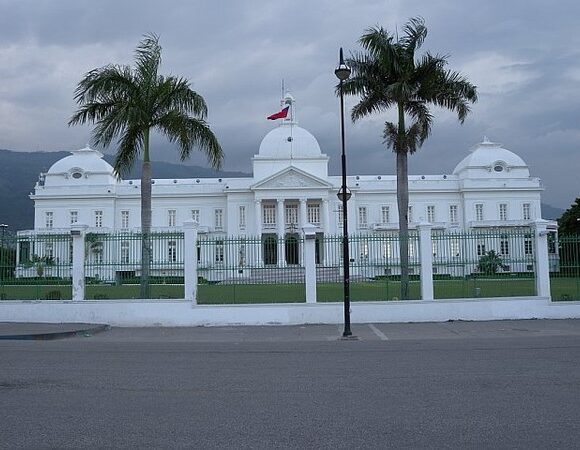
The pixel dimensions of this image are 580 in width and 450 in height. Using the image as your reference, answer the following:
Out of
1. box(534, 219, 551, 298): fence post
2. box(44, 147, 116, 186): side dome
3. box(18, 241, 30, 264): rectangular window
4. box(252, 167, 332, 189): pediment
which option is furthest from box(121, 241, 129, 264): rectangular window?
box(44, 147, 116, 186): side dome

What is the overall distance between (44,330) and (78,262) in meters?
2.94

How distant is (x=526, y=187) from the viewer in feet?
226

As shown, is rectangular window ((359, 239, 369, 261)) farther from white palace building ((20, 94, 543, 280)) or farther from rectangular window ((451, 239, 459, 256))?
white palace building ((20, 94, 543, 280))

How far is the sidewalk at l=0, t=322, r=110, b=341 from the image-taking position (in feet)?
53.5

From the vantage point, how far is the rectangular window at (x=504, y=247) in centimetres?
1991

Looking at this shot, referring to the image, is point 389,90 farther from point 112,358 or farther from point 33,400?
point 33,400

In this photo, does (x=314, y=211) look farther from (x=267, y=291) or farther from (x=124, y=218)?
(x=267, y=291)

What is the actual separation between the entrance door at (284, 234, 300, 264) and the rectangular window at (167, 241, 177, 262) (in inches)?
134

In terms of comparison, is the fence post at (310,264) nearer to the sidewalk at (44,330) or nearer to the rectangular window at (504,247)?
the rectangular window at (504,247)

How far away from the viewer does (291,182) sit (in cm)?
6694

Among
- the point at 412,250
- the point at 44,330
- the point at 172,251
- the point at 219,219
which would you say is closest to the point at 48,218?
the point at 219,219

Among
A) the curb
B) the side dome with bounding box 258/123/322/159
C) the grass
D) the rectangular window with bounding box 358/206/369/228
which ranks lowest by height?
the curb

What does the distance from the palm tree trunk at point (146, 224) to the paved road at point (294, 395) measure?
5.31m

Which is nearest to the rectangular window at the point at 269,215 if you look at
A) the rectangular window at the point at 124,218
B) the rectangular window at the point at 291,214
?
the rectangular window at the point at 291,214
